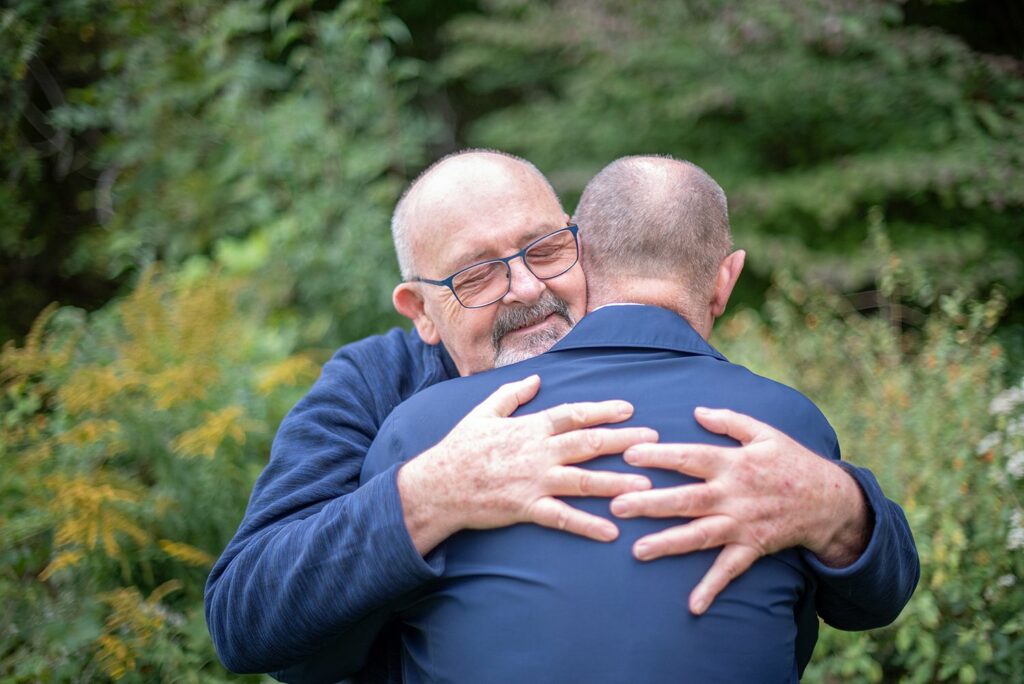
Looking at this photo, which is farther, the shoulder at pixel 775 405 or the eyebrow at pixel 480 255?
the eyebrow at pixel 480 255

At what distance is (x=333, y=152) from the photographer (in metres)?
5.03

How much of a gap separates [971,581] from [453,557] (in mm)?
2077

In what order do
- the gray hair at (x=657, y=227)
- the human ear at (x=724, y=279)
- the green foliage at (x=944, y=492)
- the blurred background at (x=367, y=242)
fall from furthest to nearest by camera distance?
the blurred background at (x=367, y=242)
the green foliage at (x=944, y=492)
the human ear at (x=724, y=279)
the gray hair at (x=657, y=227)

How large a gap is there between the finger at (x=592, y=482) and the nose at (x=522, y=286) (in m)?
0.78

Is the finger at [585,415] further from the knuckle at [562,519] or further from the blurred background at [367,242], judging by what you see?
the blurred background at [367,242]

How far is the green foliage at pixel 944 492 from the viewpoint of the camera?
2691mm

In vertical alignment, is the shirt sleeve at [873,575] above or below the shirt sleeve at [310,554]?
below

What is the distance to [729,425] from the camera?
5.02 ft

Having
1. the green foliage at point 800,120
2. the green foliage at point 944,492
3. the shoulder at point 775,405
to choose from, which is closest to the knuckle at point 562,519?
the shoulder at point 775,405

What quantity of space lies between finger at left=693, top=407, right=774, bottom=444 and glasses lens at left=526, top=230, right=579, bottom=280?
81 centimetres

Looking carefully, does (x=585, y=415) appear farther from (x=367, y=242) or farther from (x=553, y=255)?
(x=367, y=242)

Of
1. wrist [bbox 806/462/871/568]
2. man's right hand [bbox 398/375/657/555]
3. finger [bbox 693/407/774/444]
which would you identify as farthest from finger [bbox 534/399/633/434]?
wrist [bbox 806/462/871/568]

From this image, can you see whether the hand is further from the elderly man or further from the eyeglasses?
the eyeglasses

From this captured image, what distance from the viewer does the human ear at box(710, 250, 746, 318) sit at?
Result: 195 cm
